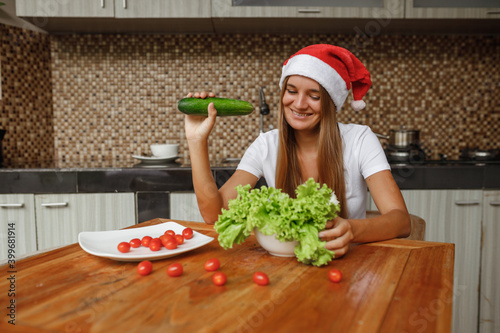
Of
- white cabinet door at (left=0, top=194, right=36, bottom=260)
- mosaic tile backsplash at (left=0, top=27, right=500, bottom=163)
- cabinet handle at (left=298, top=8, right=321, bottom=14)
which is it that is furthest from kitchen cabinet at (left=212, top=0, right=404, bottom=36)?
white cabinet door at (left=0, top=194, right=36, bottom=260)

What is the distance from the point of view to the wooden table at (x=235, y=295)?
64 cm

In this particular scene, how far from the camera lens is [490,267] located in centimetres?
231

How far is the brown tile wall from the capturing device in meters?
2.67

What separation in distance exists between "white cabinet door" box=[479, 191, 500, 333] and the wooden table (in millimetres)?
1575

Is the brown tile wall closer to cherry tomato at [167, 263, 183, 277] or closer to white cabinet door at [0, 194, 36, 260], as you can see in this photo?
white cabinet door at [0, 194, 36, 260]

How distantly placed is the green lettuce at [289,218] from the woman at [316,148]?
0.43m

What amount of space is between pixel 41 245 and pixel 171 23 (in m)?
1.55

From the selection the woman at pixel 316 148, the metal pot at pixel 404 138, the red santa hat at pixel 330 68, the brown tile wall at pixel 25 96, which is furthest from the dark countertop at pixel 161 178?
the red santa hat at pixel 330 68

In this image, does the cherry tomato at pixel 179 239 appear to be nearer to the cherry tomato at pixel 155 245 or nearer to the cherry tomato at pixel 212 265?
the cherry tomato at pixel 155 245

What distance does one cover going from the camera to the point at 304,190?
0.94 metres

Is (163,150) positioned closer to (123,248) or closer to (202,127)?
(202,127)

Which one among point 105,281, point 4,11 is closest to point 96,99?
point 4,11

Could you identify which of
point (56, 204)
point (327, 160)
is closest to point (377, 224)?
point (327, 160)

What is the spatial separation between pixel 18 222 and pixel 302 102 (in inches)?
69.0
